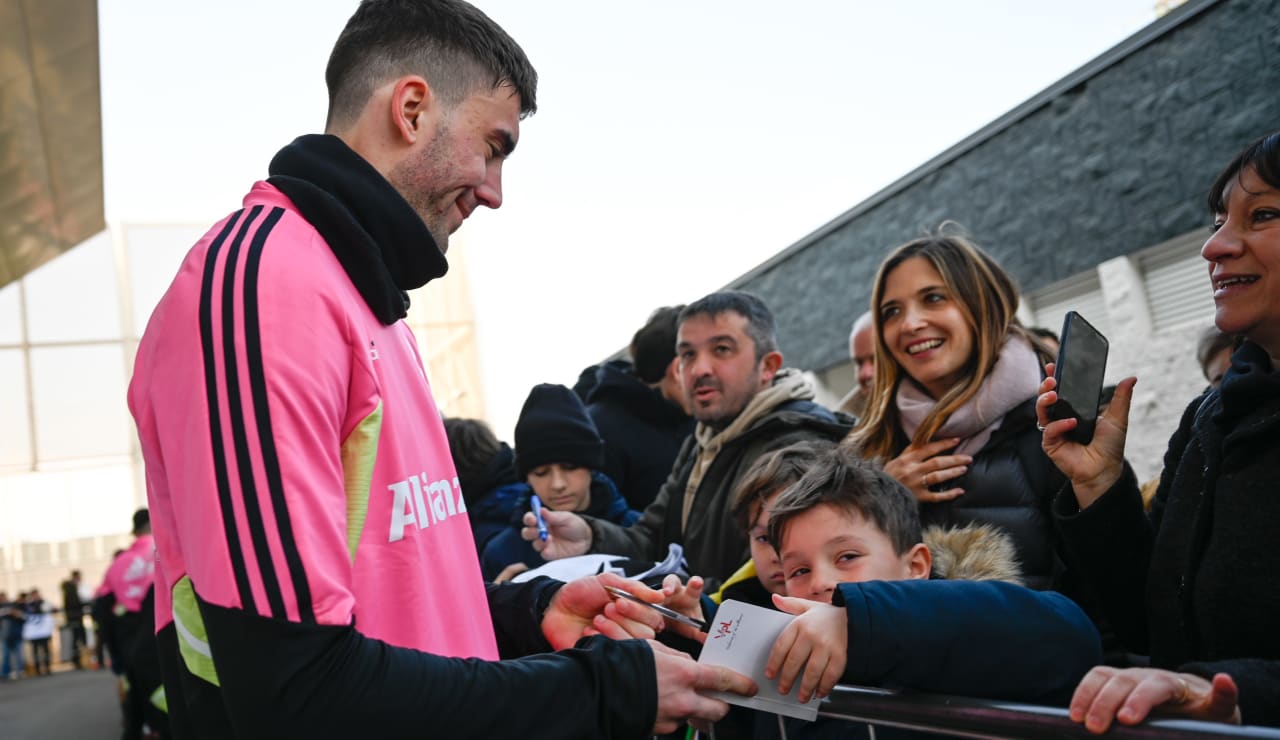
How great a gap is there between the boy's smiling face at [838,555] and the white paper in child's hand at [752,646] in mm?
649

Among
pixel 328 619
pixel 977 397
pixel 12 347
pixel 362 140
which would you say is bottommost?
pixel 328 619

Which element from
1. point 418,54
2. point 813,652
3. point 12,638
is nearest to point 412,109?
point 418,54

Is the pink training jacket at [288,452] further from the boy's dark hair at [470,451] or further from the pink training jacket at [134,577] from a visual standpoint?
the pink training jacket at [134,577]

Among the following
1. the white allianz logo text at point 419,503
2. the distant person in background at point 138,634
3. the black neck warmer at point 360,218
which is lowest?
the distant person in background at point 138,634

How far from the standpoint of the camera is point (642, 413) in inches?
187

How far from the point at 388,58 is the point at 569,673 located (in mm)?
1024

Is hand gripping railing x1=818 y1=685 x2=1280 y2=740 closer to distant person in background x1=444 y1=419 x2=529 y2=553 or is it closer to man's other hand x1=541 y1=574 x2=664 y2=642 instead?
man's other hand x1=541 y1=574 x2=664 y2=642

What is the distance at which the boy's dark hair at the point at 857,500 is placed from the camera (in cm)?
223

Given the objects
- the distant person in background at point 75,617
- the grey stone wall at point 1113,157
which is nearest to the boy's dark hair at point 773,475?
the grey stone wall at point 1113,157

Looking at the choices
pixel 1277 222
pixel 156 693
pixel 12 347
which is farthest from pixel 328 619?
pixel 12 347

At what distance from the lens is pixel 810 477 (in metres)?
2.31

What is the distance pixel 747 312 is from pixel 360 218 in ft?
8.28

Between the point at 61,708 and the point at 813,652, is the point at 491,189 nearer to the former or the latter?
the point at 813,652

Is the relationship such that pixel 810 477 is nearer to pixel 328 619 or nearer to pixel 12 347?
pixel 328 619
